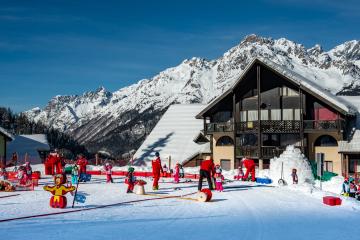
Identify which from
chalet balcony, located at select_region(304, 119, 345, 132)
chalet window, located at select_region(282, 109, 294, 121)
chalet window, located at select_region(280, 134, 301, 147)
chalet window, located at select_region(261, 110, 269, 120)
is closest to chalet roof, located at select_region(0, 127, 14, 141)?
chalet window, located at select_region(261, 110, 269, 120)

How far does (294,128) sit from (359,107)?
8.00 m

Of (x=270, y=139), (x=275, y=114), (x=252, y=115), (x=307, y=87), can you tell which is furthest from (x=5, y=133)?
(x=307, y=87)

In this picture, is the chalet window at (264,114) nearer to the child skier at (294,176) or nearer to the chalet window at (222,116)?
the chalet window at (222,116)

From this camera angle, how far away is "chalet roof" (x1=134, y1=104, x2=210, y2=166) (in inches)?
1823

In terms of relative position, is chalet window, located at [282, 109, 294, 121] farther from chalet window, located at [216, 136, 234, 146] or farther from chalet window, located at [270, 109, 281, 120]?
chalet window, located at [216, 136, 234, 146]

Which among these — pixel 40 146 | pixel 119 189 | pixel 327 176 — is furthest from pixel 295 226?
pixel 40 146

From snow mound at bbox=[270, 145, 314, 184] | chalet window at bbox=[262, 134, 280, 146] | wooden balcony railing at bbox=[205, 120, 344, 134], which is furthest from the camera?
chalet window at bbox=[262, 134, 280, 146]

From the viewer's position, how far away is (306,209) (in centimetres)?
1600

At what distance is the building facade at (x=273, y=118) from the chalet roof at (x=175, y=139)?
12.8ft

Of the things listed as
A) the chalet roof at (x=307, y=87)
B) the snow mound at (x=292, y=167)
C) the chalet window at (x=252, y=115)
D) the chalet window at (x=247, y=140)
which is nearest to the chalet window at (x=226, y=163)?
the chalet window at (x=247, y=140)

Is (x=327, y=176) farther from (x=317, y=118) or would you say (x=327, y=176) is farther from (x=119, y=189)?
(x=119, y=189)

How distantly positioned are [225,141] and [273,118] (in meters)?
5.15

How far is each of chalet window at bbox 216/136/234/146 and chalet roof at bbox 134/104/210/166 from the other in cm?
202

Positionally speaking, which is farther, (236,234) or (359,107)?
(359,107)
